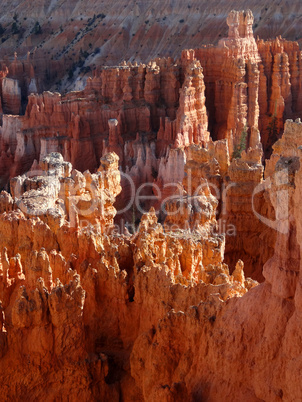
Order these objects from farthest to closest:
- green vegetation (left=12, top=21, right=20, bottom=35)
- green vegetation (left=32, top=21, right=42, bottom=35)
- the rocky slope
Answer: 1. green vegetation (left=12, top=21, right=20, bottom=35)
2. green vegetation (left=32, top=21, right=42, bottom=35)
3. the rocky slope

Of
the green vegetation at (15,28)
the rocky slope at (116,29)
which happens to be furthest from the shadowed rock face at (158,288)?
the green vegetation at (15,28)

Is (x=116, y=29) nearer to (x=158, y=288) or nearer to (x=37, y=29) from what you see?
(x=37, y=29)

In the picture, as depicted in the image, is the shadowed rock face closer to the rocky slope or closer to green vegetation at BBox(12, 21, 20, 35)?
the rocky slope

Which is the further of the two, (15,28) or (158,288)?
(15,28)

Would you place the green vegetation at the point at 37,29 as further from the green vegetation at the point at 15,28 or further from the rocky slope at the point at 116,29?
the green vegetation at the point at 15,28

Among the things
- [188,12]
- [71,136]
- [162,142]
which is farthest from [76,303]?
[188,12]

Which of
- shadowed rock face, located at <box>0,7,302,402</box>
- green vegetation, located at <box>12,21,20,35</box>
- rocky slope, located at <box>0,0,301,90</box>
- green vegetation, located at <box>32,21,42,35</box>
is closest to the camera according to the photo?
shadowed rock face, located at <box>0,7,302,402</box>

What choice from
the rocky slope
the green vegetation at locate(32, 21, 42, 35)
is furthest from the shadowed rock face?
the green vegetation at locate(32, 21, 42, 35)

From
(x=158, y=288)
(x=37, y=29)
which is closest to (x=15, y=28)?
(x=37, y=29)

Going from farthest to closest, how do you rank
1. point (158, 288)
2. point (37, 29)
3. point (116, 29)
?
→ point (37, 29)
point (116, 29)
point (158, 288)

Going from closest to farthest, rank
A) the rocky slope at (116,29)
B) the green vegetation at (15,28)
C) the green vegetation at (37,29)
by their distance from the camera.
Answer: the rocky slope at (116,29) < the green vegetation at (37,29) < the green vegetation at (15,28)

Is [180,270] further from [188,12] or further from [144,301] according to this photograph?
[188,12]
